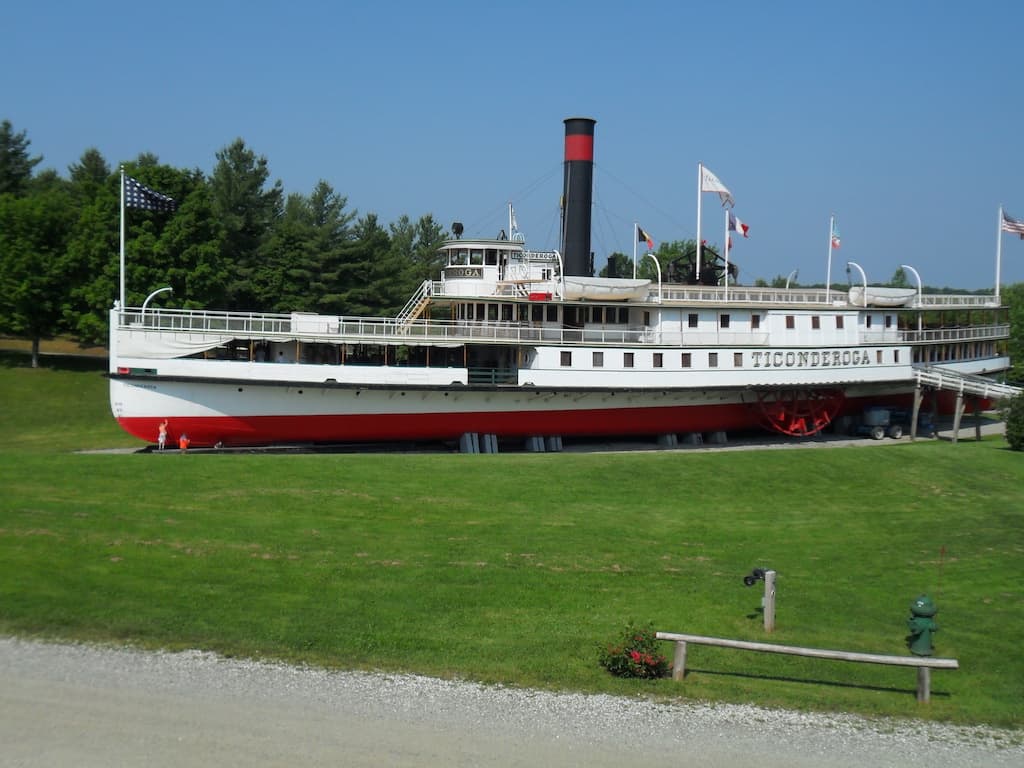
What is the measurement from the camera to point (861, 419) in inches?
1583

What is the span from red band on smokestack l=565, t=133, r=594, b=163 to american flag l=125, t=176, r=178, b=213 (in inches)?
571

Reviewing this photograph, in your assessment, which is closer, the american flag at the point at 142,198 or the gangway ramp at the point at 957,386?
the american flag at the point at 142,198

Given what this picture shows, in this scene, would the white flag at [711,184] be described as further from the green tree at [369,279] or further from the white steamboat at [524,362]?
the green tree at [369,279]

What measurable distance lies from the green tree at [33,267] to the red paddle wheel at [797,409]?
3193 cm

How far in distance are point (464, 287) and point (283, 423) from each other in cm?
820

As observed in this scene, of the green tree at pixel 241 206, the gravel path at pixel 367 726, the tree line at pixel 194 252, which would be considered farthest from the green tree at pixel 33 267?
the gravel path at pixel 367 726

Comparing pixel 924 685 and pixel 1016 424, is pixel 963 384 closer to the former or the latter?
pixel 1016 424

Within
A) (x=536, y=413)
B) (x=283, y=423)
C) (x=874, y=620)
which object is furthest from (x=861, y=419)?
(x=874, y=620)

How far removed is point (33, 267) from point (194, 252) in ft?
26.9

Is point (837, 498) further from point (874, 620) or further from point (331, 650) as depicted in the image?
point (331, 650)

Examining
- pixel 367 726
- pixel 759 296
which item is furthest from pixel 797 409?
pixel 367 726

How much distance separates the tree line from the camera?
45312mm

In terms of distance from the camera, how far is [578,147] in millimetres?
36344

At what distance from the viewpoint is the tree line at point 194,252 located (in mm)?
45312
